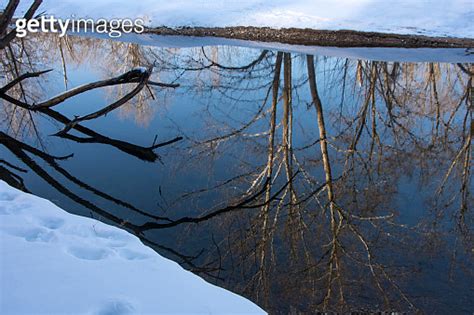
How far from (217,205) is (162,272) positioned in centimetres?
241

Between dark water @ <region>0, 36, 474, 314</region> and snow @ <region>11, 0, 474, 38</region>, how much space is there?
846 mm

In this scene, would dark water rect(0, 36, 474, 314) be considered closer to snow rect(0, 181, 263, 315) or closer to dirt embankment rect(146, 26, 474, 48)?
dirt embankment rect(146, 26, 474, 48)

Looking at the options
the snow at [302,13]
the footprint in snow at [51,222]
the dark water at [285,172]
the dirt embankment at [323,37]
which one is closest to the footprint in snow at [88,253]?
the footprint in snow at [51,222]

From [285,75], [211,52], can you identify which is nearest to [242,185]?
[285,75]

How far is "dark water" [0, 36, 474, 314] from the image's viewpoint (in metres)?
4.16

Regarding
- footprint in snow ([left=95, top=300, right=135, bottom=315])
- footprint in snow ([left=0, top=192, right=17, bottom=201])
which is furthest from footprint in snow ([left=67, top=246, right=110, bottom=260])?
footprint in snow ([left=0, top=192, right=17, bottom=201])

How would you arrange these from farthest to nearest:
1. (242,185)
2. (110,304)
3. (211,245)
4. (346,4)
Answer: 1. (346,4)
2. (242,185)
3. (211,245)
4. (110,304)

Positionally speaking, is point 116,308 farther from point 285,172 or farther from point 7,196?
point 285,172

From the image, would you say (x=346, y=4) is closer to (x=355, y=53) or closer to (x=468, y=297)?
(x=355, y=53)

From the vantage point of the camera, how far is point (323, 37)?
959 cm

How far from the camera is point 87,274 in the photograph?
2566 millimetres

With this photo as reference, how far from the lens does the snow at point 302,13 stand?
9336mm

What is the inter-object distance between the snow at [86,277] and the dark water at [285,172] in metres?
1.14

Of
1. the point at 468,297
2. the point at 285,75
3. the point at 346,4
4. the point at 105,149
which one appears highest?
the point at 346,4
